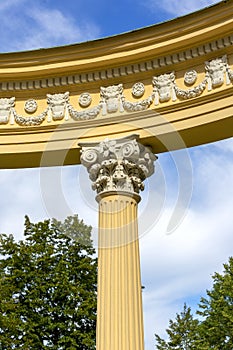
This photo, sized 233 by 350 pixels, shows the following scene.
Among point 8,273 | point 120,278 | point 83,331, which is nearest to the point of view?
point 120,278

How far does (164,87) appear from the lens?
2573 centimetres

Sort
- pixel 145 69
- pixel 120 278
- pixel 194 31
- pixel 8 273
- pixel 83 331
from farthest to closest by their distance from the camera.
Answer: pixel 8 273
pixel 83 331
pixel 145 69
pixel 194 31
pixel 120 278

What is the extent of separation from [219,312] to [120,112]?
178ft

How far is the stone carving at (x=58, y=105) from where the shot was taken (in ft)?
88.7

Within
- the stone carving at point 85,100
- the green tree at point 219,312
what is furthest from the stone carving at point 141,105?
the green tree at point 219,312

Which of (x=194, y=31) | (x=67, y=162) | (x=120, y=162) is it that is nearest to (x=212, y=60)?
(x=194, y=31)

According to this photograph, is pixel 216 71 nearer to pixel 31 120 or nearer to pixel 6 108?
pixel 31 120

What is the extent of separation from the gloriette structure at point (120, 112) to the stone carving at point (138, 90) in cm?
5

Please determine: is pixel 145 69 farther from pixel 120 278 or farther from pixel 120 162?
pixel 120 278

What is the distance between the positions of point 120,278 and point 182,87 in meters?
9.83

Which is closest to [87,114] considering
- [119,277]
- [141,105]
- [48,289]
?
[141,105]

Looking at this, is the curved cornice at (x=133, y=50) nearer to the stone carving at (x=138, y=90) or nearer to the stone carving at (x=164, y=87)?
the stone carving at (x=164, y=87)

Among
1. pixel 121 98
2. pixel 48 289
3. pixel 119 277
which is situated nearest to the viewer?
pixel 119 277

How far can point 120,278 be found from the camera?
22.3m
